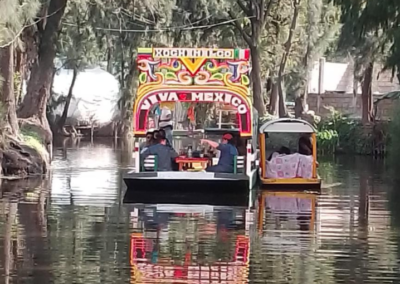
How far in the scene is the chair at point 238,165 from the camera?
59.6ft

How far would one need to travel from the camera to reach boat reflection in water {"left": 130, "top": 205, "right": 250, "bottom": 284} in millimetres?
9219

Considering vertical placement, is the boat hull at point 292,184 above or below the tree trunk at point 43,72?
below

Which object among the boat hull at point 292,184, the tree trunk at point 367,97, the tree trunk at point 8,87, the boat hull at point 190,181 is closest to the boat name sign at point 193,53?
the boat hull at point 190,181

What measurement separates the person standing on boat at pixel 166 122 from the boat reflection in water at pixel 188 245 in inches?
226

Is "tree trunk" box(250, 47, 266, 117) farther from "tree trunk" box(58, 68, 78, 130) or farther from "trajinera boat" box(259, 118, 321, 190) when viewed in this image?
"trajinera boat" box(259, 118, 321, 190)

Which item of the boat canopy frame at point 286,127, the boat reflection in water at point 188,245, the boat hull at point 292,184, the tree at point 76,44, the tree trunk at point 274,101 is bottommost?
the boat reflection in water at point 188,245

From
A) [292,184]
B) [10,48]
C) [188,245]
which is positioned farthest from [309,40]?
[188,245]

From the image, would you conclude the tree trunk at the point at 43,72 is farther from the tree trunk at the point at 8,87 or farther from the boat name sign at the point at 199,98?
the boat name sign at the point at 199,98

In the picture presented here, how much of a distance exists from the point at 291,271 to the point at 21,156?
42.6 ft

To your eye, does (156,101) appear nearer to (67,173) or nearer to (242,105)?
(242,105)

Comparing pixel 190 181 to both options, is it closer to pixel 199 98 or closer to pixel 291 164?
pixel 199 98

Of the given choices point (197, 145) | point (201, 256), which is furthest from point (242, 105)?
point (201, 256)

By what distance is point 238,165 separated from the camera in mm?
18234

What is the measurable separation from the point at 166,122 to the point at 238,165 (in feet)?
12.7
